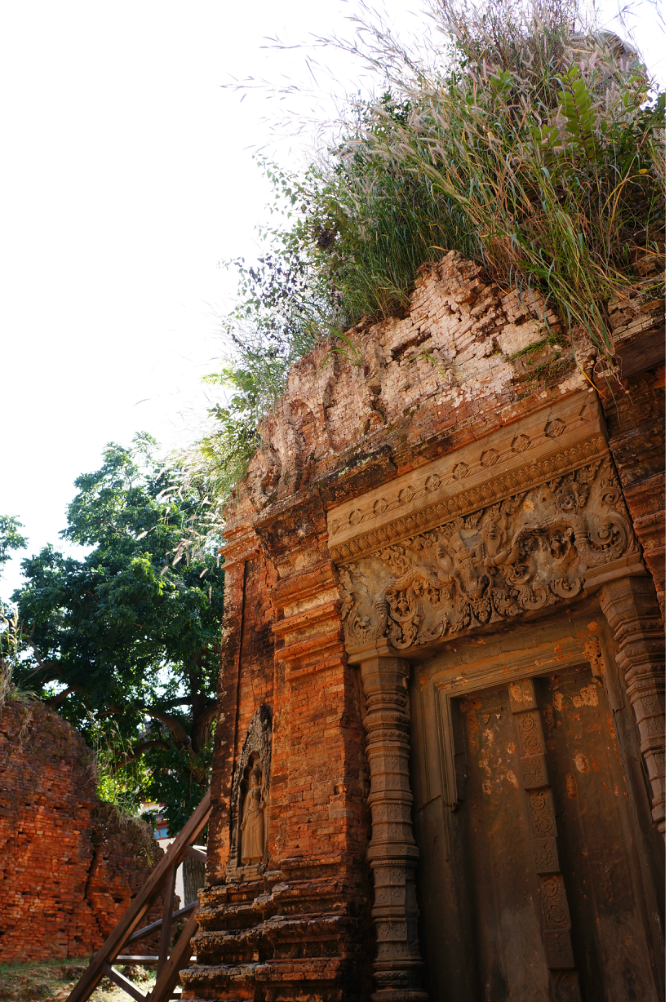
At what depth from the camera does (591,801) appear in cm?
385

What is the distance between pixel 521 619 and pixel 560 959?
1712 millimetres

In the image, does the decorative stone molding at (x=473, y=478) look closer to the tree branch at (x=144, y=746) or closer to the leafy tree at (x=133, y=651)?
the leafy tree at (x=133, y=651)

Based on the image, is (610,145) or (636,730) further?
(610,145)

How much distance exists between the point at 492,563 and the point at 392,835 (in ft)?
5.57

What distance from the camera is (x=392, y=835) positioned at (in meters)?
4.21

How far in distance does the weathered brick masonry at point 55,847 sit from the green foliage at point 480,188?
663cm

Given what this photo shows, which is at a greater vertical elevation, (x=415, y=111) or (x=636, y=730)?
(x=415, y=111)

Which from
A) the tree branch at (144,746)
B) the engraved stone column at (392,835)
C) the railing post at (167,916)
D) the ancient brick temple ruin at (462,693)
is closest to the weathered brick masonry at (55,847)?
the tree branch at (144,746)

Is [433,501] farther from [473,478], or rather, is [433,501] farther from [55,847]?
[55,847]

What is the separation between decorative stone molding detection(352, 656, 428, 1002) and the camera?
12.7 ft

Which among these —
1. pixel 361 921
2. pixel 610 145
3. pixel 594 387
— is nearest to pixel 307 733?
pixel 361 921

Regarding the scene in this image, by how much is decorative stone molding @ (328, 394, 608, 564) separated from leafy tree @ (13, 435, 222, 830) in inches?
344

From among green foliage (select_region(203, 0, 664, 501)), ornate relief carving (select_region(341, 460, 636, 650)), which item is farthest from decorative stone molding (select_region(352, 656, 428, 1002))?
green foliage (select_region(203, 0, 664, 501))

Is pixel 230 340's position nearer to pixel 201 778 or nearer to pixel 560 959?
pixel 560 959
